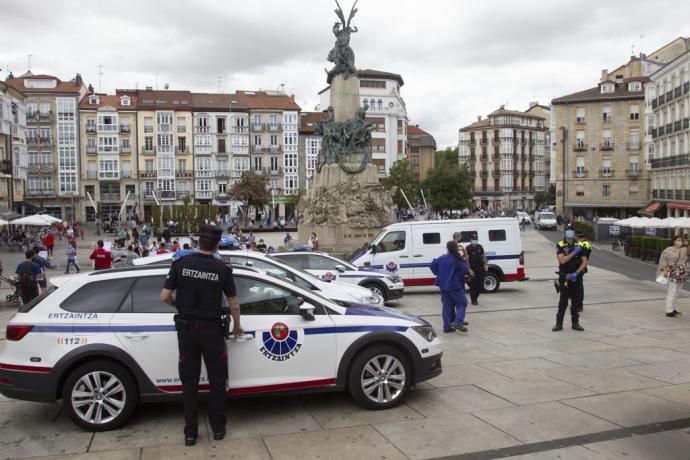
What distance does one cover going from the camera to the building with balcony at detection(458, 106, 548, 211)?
104m

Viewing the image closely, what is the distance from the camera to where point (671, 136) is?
54.5m

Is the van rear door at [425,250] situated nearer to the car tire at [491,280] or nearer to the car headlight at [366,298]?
the car tire at [491,280]

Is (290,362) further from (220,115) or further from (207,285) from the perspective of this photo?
(220,115)

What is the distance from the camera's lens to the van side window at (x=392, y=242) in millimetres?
17297

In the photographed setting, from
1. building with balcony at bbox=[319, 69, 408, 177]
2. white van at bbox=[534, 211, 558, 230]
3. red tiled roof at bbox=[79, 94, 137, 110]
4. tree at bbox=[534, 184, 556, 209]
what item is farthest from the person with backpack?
tree at bbox=[534, 184, 556, 209]

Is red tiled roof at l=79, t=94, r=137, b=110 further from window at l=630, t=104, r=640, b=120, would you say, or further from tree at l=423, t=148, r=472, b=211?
window at l=630, t=104, r=640, b=120

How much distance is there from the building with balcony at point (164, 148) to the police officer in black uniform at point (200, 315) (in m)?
72.3

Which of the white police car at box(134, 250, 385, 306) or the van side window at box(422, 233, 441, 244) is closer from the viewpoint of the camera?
the white police car at box(134, 250, 385, 306)

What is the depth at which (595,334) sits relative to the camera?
10656 millimetres

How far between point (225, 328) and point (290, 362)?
0.88 m

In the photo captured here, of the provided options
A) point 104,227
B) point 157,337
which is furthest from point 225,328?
point 104,227

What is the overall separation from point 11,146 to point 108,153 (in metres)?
27.5

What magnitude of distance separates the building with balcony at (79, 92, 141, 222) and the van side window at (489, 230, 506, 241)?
65134mm

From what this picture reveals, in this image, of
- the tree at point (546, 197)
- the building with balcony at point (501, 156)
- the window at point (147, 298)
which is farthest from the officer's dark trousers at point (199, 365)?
the building with balcony at point (501, 156)
